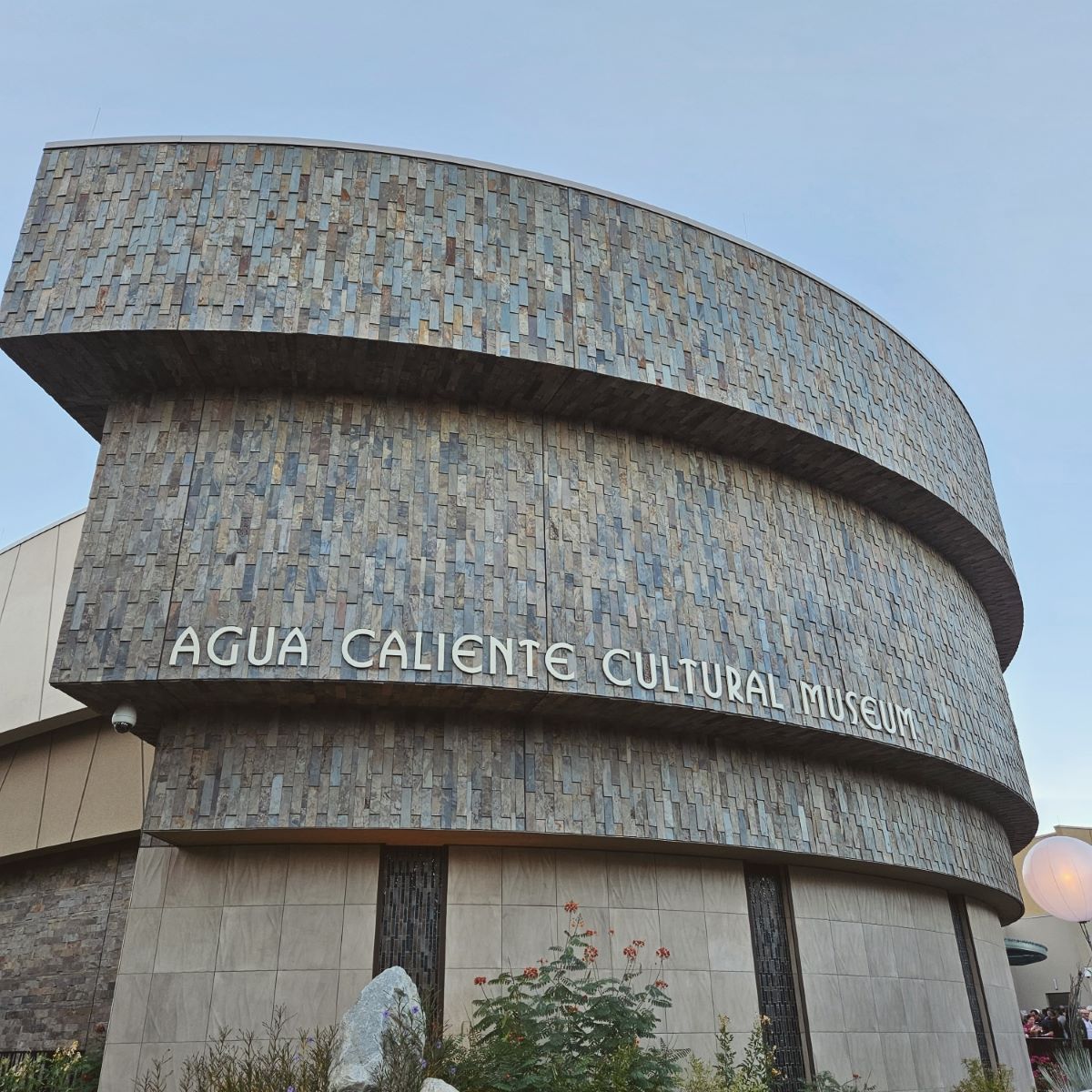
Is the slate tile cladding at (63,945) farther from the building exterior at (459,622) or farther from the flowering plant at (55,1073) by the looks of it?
the flowering plant at (55,1073)

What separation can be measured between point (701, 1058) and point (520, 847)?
3.29m

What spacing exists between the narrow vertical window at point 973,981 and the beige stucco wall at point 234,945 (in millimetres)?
10157

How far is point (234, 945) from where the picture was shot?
452 inches

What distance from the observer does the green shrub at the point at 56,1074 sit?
458 inches

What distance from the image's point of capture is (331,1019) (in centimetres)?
1120

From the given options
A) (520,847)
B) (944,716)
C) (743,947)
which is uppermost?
(944,716)

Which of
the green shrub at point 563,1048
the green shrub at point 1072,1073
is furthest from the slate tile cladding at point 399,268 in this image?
the green shrub at point 1072,1073

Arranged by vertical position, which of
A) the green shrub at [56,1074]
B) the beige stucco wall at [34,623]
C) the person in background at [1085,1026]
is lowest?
the green shrub at [56,1074]

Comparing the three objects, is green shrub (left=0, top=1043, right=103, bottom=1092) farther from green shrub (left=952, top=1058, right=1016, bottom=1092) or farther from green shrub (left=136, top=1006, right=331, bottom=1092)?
green shrub (left=952, top=1058, right=1016, bottom=1092)

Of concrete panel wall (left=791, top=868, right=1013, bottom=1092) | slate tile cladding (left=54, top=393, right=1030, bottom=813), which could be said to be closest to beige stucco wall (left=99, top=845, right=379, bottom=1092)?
slate tile cladding (left=54, top=393, right=1030, bottom=813)

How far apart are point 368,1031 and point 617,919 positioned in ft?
15.1

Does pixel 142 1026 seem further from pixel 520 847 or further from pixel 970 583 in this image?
pixel 970 583

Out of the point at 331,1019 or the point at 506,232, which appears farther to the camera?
the point at 506,232

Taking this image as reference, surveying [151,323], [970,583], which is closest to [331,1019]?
[151,323]
